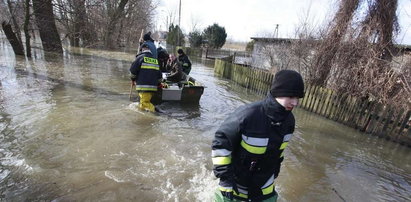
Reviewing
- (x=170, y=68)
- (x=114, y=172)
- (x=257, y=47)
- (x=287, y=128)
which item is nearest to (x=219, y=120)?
(x=170, y=68)

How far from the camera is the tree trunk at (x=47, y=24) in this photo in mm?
13586

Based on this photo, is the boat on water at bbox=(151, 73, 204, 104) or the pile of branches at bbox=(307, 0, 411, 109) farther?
the pile of branches at bbox=(307, 0, 411, 109)

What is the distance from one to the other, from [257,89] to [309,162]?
7.36 meters

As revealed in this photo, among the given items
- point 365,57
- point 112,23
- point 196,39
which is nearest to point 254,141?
point 365,57

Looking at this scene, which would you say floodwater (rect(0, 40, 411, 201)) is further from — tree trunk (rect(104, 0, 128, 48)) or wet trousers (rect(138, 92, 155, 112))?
tree trunk (rect(104, 0, 128, 48))

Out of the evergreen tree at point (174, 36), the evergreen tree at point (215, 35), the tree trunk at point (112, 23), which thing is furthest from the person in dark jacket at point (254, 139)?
the evergreen tree at point (174, 36)

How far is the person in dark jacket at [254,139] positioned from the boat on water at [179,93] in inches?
213

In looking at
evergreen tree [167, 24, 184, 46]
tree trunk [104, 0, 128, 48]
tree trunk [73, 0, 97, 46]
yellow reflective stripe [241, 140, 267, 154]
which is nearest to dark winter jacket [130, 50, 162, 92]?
yellow reflective stripe [241, 140, 267, 154]

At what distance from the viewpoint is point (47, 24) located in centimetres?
1619

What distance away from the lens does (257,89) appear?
12.4 meters

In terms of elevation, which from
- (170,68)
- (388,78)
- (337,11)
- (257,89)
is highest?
(337,11)

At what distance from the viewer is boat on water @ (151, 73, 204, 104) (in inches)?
288

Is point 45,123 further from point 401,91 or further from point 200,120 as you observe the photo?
point 401,91

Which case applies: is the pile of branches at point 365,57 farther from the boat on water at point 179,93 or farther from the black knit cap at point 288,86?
the black knit cap at point 288,86
